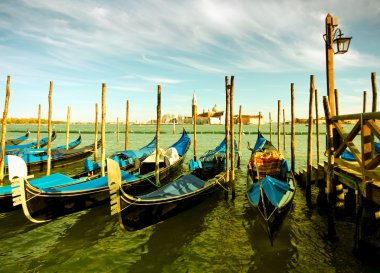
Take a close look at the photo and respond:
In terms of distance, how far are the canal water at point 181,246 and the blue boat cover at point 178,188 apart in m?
0.84

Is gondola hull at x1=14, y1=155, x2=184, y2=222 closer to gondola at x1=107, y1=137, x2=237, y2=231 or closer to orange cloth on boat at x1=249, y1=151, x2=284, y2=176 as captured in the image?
gondola at x1=107, y1=137, x2=237, y2=231

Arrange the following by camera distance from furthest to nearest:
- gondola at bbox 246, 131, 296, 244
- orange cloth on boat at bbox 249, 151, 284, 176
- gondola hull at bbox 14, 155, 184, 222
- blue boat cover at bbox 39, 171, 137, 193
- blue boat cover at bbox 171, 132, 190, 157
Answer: blue boat cover at bbox 171, 132, 190, 157
orange cloth on boat at bbox 249, 151, 284, 176
blue boat cover at bbox 39, 171, 137, 193
gondola hull at bbox 14, 155, 184, 222
gondola at bbox 246, 131, 296, 244

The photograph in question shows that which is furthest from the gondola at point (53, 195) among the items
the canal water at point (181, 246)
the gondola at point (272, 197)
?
the gondola at point (272, 197)

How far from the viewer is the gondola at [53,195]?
5.69 meters

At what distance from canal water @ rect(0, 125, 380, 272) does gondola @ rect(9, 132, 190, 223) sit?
1.68ft

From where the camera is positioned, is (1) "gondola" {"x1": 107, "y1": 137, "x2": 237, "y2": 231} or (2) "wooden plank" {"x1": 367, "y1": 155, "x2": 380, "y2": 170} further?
(1) "gondola" {"x1": 107, "y1": 137, "x2": 237, "y2": 231}

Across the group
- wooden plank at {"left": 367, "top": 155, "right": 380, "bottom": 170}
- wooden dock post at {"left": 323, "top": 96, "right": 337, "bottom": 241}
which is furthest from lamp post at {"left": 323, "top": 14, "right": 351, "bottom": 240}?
wooden plank at {"left": 367, "top": 155, "right": 380, "bottom": 170}

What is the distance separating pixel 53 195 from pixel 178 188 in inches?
123

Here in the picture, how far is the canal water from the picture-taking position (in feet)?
16.1

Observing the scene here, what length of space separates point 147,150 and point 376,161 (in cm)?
1072

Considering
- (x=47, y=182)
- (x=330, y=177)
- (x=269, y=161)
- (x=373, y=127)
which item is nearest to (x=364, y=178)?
(x=373, y=127)

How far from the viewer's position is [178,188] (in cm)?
722

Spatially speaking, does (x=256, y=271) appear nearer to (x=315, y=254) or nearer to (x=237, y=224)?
(x=315, y=254)

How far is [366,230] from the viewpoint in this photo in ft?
15.1
